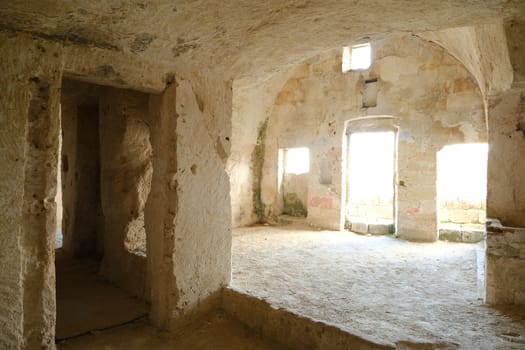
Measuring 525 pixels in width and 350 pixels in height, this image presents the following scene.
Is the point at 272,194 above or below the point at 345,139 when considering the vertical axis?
below

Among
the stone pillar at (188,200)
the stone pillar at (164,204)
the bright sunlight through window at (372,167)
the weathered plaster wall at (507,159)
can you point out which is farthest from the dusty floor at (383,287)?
the bright sunlight through window at (372,167)

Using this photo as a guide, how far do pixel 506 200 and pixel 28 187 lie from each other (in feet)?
13.3

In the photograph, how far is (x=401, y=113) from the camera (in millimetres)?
6805

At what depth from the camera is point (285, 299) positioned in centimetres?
321

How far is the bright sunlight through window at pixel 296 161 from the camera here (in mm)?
8820

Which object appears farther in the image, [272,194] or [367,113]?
[272,194]

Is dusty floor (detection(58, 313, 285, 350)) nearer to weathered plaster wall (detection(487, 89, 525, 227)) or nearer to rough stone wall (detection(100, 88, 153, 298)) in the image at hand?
rough stone wall (detection(100, 88, 153, 298))

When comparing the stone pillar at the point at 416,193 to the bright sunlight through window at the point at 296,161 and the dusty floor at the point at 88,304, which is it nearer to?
the bright sunlight through window at the point at 296,161

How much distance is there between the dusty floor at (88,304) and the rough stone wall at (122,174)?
0.69 feet

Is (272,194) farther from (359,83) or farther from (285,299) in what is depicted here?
(285,299)

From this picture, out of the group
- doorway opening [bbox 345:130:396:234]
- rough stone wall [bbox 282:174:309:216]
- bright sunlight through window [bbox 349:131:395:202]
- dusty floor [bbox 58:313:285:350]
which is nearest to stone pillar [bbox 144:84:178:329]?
dusty floor [bbox 58:313:285:350]

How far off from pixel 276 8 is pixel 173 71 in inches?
46.6

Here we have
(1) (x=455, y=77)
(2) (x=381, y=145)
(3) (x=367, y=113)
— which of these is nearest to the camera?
(1) (x=455, y=77)

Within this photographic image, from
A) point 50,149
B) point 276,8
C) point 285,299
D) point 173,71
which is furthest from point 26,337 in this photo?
point 276,8
